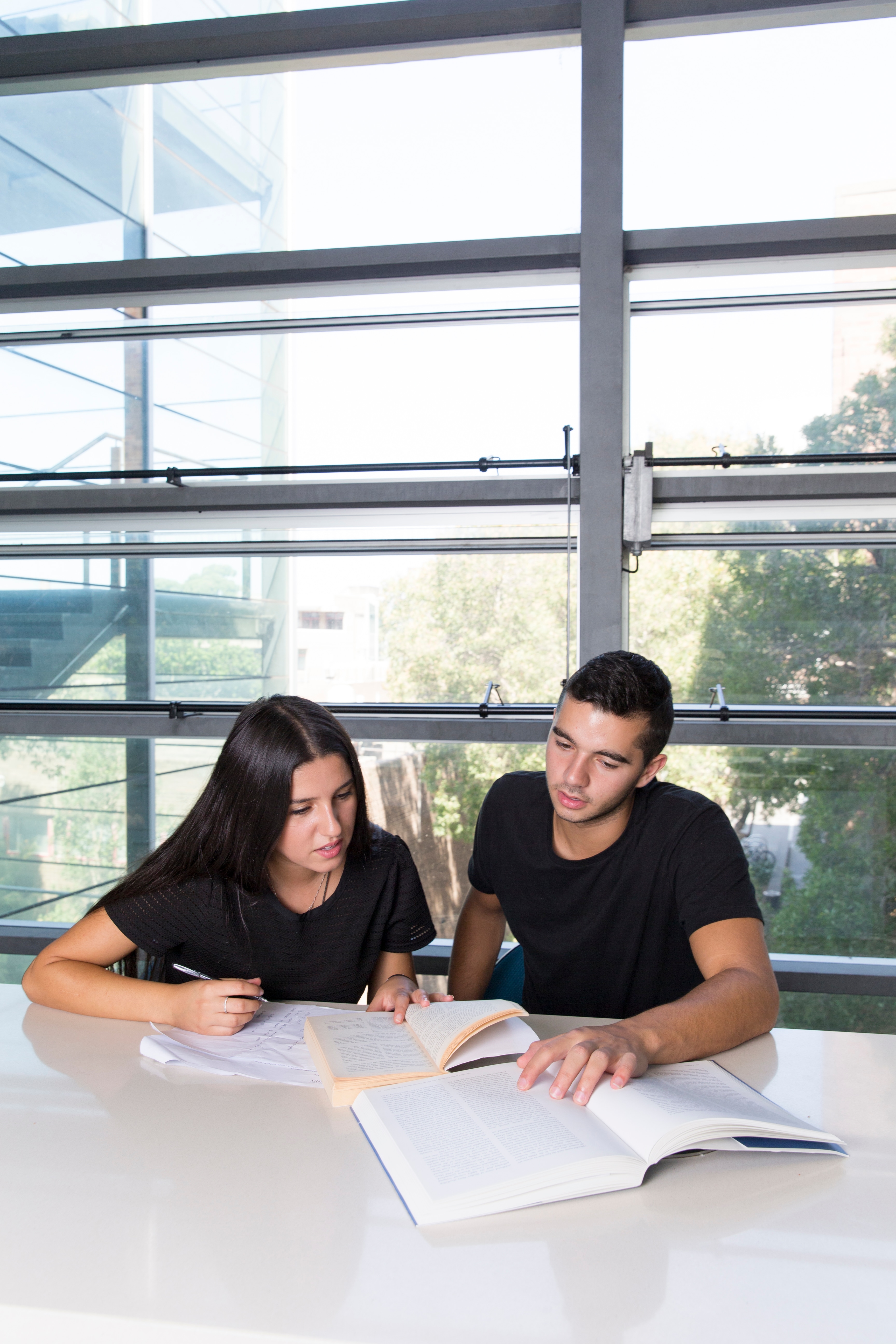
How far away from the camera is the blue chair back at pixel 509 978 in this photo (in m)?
1.68

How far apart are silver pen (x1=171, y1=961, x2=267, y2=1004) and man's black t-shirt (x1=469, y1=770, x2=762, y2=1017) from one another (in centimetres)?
49

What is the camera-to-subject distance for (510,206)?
237cm

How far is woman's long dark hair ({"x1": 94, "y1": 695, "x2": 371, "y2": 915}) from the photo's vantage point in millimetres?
1381

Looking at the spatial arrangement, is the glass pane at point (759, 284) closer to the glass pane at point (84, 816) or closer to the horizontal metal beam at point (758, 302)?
the horizontal metal beam at point (758, 302)

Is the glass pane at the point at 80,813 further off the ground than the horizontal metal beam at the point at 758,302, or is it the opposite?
the horizontal metal beam at the point at 758,302

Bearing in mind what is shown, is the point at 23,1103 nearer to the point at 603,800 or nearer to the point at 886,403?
the point at 603,800

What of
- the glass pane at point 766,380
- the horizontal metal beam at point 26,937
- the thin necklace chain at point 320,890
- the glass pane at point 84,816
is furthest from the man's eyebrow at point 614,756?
the horizontal metal beam at point 26,937

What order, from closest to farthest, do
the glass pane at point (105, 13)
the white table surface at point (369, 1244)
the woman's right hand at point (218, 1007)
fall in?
1. the white table surface at point (369, 1244)
2. the woman's right hand at point (218, 1007)
3. the glass pane at point (105, 13)

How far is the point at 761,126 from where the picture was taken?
224cm

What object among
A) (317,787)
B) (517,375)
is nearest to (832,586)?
(517,375)

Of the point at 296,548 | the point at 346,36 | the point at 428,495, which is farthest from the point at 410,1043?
the point at 346,36

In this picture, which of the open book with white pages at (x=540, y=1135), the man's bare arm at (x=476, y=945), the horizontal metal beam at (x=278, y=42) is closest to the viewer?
the open book with white pages at (x=540, y=1135)

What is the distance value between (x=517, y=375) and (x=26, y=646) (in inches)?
62.8

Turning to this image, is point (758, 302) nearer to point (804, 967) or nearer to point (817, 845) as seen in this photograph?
point (817, 845)
